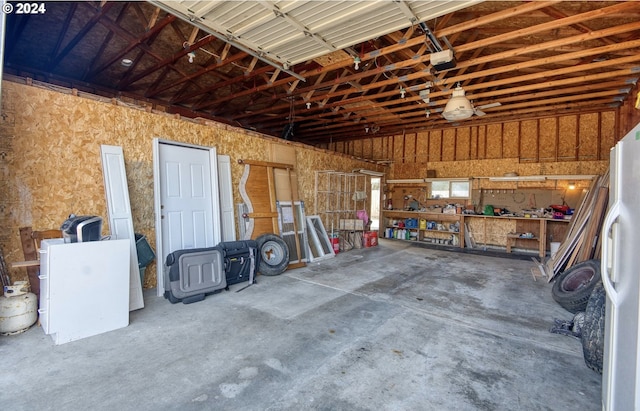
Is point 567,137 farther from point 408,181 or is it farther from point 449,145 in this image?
point 408,181

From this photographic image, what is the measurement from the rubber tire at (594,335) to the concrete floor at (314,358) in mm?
93

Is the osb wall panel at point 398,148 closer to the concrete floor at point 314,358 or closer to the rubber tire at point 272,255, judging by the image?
the rubber tire at point 272,255

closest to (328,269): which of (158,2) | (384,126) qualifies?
(158,2)

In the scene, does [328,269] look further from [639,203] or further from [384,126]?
[384,126]

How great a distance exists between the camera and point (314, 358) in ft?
8.20

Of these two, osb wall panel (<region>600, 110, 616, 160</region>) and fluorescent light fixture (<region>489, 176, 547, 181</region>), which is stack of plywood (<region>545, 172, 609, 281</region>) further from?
osb wall panel (<region>600, 110, 616, 160</region>)

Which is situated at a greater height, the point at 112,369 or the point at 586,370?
the point at 112,369

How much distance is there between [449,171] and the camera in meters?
9.13

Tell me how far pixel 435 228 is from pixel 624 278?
798 centimetres

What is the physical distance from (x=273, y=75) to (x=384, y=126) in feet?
16.1

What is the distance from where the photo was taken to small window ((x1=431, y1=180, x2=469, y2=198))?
888cm

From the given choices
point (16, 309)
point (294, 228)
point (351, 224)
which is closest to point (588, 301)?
point (294, 228)

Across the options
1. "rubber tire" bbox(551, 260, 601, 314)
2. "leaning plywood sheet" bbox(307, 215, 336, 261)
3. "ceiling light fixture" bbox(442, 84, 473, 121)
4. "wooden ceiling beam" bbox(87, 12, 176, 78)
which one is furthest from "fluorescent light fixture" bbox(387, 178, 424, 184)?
"wooden ceiling beam" bbox(87, 12, 176, 78)

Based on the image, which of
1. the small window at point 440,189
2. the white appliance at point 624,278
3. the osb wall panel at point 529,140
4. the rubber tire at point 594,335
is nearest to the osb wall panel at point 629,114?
the osb wall panel at point 529,140
